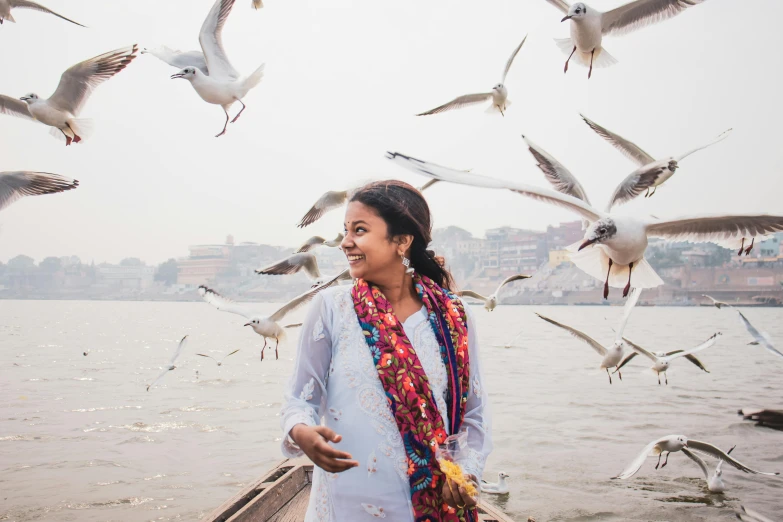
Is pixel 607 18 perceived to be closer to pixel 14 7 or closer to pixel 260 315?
pixel 14 7

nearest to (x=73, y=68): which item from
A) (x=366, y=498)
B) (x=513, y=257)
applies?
(x=366, y=498)

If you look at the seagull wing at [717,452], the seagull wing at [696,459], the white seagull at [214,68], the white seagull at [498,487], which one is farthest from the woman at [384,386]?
the white seagull at [498,487]

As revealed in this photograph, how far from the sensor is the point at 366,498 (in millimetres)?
1589

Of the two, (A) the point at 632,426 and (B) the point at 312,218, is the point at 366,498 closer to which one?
(B) the point at 312,218

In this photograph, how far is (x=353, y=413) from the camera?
164 cm

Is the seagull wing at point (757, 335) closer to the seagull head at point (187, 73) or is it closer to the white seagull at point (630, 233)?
the white seagull at point (630, 233)

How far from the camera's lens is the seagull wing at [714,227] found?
3086 mm

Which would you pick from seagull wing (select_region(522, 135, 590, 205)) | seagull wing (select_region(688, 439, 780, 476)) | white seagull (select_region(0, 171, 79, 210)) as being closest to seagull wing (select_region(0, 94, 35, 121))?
white seagull (select_region(0, 171, 79, 210))

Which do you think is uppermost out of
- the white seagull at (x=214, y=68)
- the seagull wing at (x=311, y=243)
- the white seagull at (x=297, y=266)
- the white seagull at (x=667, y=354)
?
the white seagull at (x=214, y=68)

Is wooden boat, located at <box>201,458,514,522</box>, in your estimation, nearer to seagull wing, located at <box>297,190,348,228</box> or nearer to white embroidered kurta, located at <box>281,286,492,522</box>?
white embroidered kurta, located at <box>281,286,492,522</box>

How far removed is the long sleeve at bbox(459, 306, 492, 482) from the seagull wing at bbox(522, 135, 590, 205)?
11.3ft

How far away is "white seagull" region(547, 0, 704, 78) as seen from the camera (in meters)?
4.50

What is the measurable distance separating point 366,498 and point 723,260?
3267cm

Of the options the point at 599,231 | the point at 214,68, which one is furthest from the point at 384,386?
the point at 214,68
